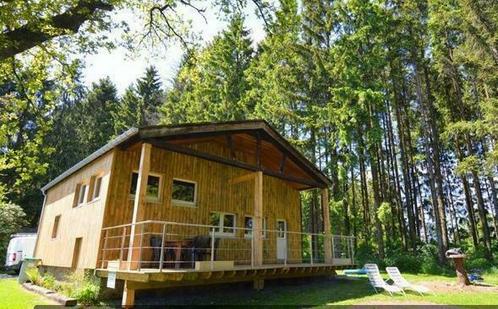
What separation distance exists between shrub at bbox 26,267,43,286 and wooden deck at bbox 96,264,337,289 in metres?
5.35

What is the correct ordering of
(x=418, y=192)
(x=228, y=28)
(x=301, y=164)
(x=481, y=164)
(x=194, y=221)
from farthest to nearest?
(x=418, y=192) → (x=228, y=28) → (x=481, y=164) → (x=301, y=164) → (x=194, y=221)

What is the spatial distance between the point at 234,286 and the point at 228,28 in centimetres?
2018

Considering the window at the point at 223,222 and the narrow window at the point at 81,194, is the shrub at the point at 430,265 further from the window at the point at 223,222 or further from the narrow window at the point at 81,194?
the narrow window at the point at 81,194

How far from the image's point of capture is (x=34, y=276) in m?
13.8

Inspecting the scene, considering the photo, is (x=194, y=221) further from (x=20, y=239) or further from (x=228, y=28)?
(x=228, y=28)

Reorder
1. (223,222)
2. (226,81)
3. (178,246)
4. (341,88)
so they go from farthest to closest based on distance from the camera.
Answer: (226,81) < (341,88) < (223,222) < (178,246)

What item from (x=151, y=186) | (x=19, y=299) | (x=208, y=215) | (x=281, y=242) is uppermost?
(x=151, y=186)

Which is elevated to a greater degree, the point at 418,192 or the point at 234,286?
the point at 418,192

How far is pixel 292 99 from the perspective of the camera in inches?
880

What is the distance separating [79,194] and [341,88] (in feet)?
46.8

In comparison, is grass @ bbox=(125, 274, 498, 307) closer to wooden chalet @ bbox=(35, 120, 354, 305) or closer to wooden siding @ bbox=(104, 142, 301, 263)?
wooden chalet @ bbox=(35, 120, 354, 305)

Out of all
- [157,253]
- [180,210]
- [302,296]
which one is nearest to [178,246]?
[157,253]

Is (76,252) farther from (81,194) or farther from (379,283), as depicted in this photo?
(379,283)

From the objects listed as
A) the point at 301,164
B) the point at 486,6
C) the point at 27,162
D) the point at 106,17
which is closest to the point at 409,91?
the point at 486,6
